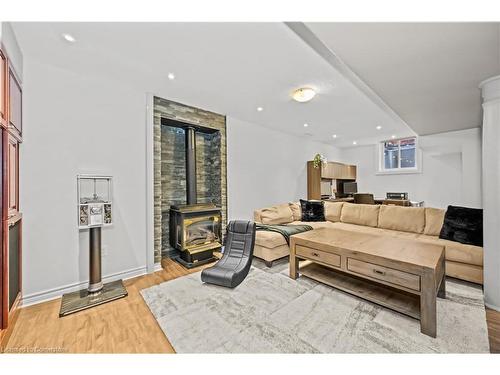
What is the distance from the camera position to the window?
6598 millimetres

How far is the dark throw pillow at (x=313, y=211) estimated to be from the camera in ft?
15.2

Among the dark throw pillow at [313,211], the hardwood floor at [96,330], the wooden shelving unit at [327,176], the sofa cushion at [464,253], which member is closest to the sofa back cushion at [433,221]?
the sofa cushion at [464,253]

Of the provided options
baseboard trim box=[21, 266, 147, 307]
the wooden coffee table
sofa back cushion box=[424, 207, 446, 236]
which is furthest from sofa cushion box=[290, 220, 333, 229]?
baseboard trim box=[21, 266, 147, 307]

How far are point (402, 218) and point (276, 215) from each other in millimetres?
2213

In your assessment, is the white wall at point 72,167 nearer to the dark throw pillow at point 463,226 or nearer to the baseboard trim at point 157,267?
the baseboard trim at point 157,267

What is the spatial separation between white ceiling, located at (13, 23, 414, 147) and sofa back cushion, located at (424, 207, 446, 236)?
2016mm

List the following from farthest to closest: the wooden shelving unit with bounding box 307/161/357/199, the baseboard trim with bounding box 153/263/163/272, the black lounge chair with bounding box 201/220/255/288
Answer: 1. the wooden shelving unit with bounding box 307/161/357/199
2. the baseboard trim with bounding box 153/263/163/272
3. the black lounge chair with bounding box 201/220/255/288

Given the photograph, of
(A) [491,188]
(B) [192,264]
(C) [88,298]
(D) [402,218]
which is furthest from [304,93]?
(C) [88,298]

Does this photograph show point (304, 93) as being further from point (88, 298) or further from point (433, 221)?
point (88, 298)

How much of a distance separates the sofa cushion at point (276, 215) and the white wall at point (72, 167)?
7.01 feet

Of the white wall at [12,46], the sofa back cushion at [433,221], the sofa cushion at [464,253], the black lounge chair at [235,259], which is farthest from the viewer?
the sofa back cushion at [433,221]

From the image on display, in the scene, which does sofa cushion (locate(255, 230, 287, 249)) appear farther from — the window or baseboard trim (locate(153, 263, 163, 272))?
the window
